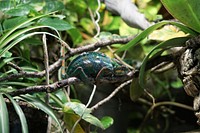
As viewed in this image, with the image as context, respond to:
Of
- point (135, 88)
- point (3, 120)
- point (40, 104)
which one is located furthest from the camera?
point (135, 88)

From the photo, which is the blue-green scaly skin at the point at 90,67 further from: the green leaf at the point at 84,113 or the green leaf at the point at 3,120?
the green leaf at the point at 3,120

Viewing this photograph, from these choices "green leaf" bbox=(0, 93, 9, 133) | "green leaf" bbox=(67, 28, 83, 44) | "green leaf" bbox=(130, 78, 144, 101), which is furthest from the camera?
"green leaf" bbox=(67, 28, 83, 44)

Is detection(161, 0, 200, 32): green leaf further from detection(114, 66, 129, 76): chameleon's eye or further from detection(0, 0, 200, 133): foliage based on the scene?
detection(114, 66, 129, 76): chameleon's eye

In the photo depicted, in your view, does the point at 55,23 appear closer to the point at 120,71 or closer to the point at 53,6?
the point at 53,6

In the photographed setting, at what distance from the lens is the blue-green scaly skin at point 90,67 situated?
86 cm

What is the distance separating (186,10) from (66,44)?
37 cm

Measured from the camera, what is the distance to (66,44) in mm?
918

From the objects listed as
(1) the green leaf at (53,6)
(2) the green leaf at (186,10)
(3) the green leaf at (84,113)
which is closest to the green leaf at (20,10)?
(1) the green leaf at (53,6)

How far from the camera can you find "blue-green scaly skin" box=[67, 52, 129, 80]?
858 mm

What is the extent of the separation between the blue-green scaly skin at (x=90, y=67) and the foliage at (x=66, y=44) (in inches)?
3.1

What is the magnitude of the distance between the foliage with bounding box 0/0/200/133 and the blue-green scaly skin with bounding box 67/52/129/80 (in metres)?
0.08

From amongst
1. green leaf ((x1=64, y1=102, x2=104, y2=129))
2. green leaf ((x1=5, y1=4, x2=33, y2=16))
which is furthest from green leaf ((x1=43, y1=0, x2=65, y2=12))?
green leaf ((x1=64, y1=102, x2=104, y2=129))

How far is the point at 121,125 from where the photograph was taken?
54.2 inches

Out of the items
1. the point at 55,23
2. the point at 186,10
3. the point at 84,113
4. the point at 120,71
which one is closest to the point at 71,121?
the point at 84,113
